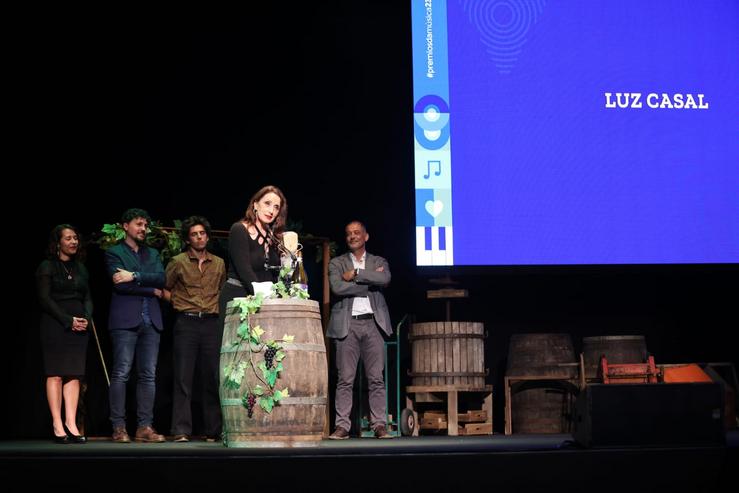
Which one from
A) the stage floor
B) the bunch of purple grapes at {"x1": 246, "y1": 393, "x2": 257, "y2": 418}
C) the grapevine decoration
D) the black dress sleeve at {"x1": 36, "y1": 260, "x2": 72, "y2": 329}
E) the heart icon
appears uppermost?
the heart icon

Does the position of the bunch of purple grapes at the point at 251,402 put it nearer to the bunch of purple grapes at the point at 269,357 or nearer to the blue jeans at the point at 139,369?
the bunch of purple grapes at the point at 269,357

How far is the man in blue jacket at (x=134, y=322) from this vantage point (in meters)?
5.52

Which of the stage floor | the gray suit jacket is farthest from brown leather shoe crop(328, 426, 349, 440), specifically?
the stage floor

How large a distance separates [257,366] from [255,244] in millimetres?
596

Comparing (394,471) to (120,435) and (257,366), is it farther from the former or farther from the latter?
(120,435)

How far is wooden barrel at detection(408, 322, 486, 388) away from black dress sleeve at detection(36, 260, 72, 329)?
91.9 inches

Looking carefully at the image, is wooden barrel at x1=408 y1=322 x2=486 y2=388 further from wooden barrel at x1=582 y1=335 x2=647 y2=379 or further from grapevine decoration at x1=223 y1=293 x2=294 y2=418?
grapevine decoration at x1=223 y1=293 x2=294 y2=418

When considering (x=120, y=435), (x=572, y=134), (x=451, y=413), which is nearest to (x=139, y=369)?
(x=120, y=435)

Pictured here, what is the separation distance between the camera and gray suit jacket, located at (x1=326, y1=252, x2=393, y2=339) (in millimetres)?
5766

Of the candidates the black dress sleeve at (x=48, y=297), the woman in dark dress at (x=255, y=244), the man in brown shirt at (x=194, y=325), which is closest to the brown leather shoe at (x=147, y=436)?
the man in brown shirt at (x=194, y=325)

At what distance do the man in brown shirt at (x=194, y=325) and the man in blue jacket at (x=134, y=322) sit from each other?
5.1 inches

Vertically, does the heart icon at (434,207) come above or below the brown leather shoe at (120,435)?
above

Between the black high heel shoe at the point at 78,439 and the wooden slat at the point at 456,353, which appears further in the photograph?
the wooden slat at the point at 456,353

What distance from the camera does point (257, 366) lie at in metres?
4.10
